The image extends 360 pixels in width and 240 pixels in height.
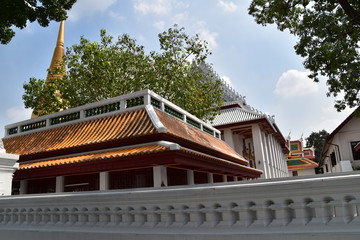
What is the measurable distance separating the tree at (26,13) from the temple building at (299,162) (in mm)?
47112

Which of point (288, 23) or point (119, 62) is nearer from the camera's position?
point (288, 23)

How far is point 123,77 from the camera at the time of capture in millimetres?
21703

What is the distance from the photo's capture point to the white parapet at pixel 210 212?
141 inches

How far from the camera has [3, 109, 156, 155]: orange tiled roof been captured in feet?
35.1

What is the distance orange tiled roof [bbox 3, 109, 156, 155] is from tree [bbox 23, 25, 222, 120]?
7270 millimetres

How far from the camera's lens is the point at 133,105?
12000 mm

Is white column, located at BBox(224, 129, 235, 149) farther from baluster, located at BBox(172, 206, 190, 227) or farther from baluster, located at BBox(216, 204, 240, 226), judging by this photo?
baluster, located at BBox(216, 204, 240, 226)

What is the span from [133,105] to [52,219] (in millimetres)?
6723

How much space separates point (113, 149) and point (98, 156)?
26.0 inches

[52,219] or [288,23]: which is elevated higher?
[288,23]

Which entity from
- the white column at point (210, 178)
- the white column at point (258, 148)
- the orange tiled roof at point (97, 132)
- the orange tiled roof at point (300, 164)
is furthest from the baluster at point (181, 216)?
the orange tiled roof at point (300, 164)

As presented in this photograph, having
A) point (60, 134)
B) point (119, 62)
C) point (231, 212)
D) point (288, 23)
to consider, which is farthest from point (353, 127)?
point (231, 212)

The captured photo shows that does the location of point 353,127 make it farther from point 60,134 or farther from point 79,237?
point 79,237

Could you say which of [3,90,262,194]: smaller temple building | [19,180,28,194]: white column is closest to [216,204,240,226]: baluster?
[3,90,262,194]: smaller temple building
